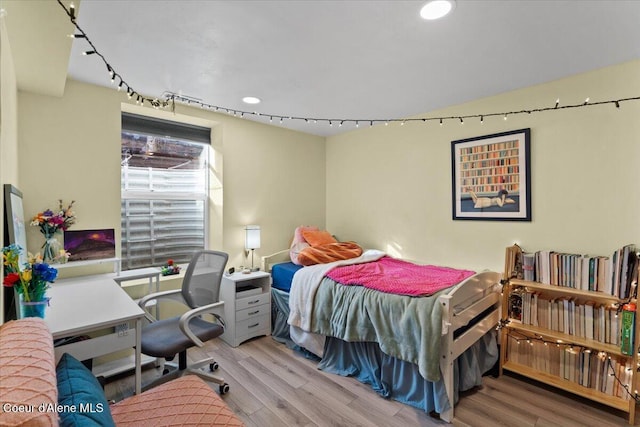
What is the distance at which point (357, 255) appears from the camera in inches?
139

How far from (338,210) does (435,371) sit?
269 cm

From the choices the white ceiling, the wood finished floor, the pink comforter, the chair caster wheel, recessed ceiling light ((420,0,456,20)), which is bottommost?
the wood finished floor

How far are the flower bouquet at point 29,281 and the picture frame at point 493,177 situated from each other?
320cm

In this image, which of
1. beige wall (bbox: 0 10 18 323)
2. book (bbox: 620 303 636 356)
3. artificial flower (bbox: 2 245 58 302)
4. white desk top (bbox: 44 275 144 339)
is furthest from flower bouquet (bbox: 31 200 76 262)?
book (bbox: 620 303 636 356)

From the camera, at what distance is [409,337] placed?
2.10 meters

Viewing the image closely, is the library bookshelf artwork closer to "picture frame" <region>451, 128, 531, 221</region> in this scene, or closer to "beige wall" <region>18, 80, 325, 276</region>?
"picture frame" <region>451, 128, 531, 221</region>

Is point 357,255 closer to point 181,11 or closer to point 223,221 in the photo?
point 223,221

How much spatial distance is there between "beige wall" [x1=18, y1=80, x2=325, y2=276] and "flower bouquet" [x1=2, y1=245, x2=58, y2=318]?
3.96 ft

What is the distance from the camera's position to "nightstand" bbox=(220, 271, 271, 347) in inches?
120

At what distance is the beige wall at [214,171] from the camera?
96.2 inches

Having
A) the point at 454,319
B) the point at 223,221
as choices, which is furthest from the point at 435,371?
the point at 223,221

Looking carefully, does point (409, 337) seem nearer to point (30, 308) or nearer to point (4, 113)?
point (30, 308)

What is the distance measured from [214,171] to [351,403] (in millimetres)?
2696

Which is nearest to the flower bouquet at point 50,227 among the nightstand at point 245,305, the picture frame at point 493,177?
the nightstand at point 245,305
